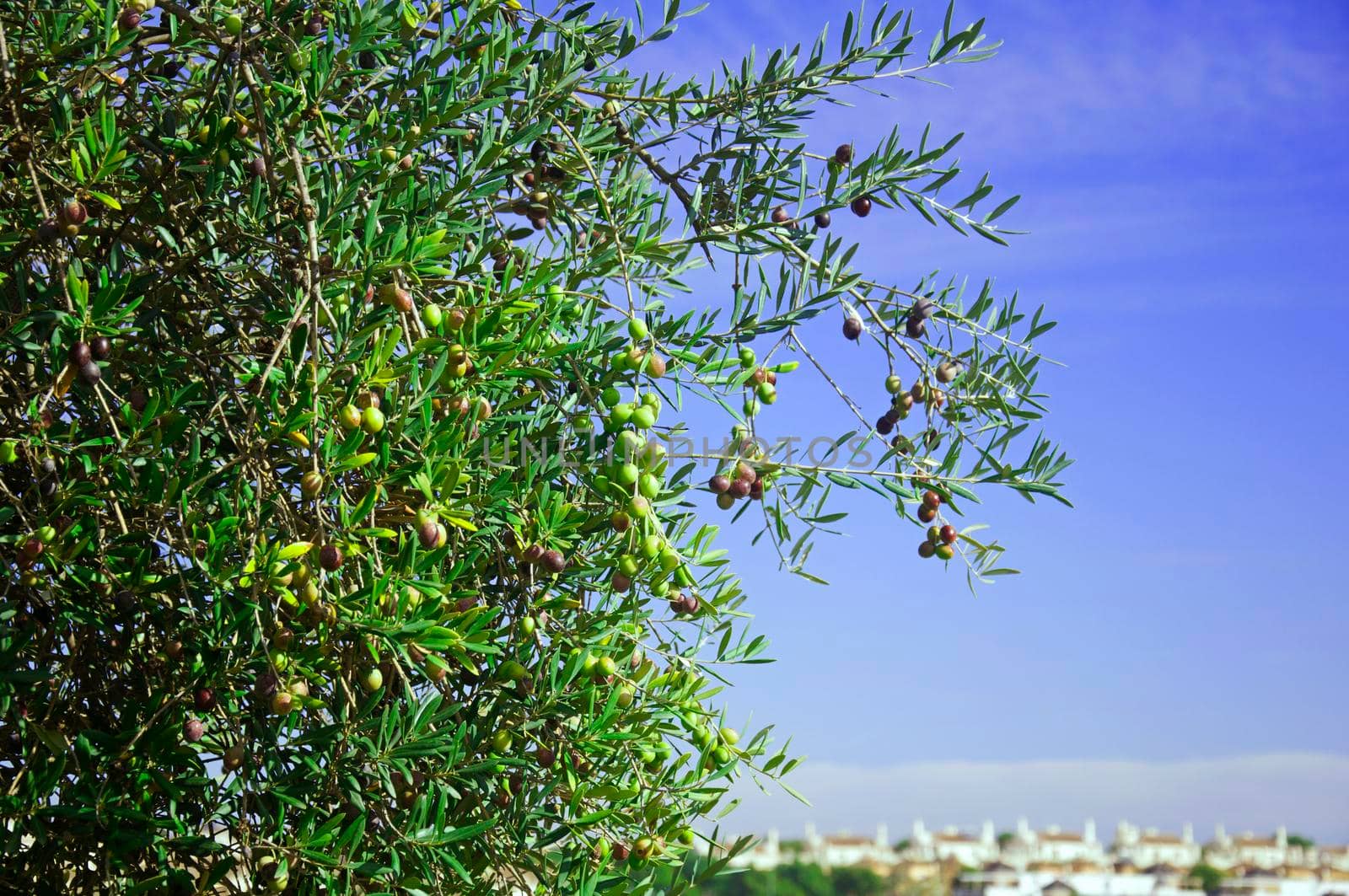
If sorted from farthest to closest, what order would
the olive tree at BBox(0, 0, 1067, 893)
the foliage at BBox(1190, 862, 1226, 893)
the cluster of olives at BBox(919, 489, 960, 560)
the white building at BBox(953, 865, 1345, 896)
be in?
the foliage at BBox(1190, 862, 1226, 893)
the white building at BBox(953, 865, 1345, 896)
the cluster of olives at BBox(919, 489, 960, 560)
the olive tree at BBox(0, 0, 1067, 893)

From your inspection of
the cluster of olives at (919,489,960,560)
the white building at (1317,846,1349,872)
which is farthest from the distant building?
the cluster of olives at (919,489,960,560)

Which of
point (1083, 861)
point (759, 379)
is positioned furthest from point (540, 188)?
point (1083, 861)

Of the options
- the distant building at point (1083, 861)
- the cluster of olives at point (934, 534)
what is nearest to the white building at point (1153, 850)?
the distant building at point (1083, 861)

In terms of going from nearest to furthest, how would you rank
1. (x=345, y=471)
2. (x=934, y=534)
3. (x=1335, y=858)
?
1. (x=345, y=471)
2. (x=934, y=534)
3. (x=1335, y=858)

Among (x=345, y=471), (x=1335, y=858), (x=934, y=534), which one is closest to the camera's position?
(x=345, y=471)

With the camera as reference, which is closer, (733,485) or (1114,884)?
(733,485)

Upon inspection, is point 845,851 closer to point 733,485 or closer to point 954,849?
point 954,849

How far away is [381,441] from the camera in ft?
5.72

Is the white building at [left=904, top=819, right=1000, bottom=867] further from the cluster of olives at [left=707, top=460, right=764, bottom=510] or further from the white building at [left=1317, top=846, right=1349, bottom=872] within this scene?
the cluster of olives at [left=707, top=460, right=764, bottom=510]

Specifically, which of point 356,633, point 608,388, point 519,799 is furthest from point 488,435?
point 519,799

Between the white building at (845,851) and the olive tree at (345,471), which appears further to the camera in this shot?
the white building at (845,851)

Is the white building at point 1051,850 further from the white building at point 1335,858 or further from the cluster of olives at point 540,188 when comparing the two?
the cluster of olives at point 540,188

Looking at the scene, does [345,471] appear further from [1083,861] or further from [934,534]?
[1083,861]

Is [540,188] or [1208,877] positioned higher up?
[540,188]
